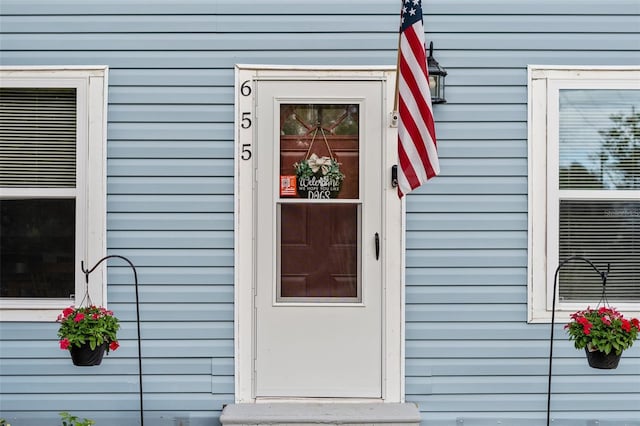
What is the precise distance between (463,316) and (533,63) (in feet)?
4.92

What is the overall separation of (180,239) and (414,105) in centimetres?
152

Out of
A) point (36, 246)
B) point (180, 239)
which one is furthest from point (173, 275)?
point (36, 246)

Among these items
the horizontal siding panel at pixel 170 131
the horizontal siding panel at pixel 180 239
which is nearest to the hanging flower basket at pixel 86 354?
the horizontal siding panel at pixel 180 239

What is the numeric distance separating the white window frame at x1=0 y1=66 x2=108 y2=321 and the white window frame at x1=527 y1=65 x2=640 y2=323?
2.43 meters

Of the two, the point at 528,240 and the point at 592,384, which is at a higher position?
the point at 528,240

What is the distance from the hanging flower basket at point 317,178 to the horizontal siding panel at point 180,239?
0.50m

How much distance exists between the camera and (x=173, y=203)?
3.88 metres

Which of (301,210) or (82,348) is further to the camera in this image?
(301,210)

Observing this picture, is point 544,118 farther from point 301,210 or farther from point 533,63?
point 301,210

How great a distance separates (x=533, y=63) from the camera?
3.88m

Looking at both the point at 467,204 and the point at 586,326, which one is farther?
the point at 467,204

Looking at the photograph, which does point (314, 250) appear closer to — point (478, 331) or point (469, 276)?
point (469, 276)

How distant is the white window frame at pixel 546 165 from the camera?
12.7ft

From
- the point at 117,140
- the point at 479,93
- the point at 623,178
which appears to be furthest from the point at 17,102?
the point at 623,178
